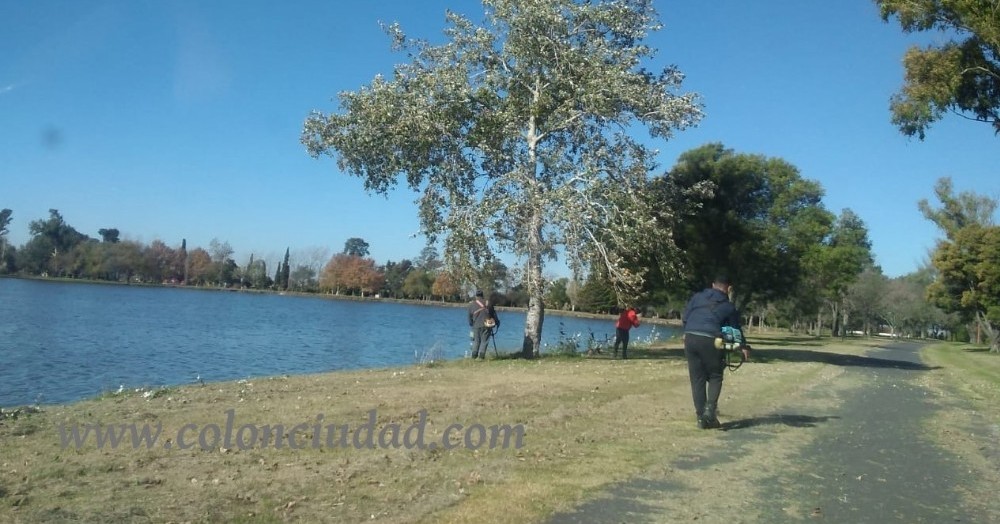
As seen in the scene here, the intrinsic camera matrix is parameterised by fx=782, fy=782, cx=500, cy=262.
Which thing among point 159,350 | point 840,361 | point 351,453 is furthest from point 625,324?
point 351,453

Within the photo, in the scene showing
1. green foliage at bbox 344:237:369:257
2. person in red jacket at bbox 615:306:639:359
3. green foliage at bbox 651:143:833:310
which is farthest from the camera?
green foliage at bbox 344:237:369:257

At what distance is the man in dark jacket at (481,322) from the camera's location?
20766 mm

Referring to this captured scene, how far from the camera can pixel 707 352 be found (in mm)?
9953

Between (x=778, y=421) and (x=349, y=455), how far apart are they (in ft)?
20.6

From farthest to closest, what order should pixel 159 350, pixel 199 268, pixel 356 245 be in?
pixel 356 245 → pixel 199 268 → pixel 159 350

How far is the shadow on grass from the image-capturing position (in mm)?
10325

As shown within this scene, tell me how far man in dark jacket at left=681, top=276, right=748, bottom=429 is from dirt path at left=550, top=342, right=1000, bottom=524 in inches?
14.4

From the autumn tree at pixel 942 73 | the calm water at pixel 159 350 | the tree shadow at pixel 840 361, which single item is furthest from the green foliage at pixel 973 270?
the autumn tree at pixel 942 73

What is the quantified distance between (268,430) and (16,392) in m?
9.83

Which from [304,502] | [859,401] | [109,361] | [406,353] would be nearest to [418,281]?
[406,353]

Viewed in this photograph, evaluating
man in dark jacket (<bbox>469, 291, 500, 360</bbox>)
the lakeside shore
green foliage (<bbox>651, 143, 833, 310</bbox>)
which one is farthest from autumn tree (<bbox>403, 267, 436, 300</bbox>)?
the lakeside shore

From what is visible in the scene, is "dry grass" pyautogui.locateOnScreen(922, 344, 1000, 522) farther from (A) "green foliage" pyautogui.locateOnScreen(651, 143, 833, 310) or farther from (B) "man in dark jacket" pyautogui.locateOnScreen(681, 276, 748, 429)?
(A) "green foliage" pyautogui.locateOnScreen(651, 143, 833, 310)

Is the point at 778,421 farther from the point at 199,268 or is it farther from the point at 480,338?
the point at 199,268

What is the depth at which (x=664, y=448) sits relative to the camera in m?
8.50
